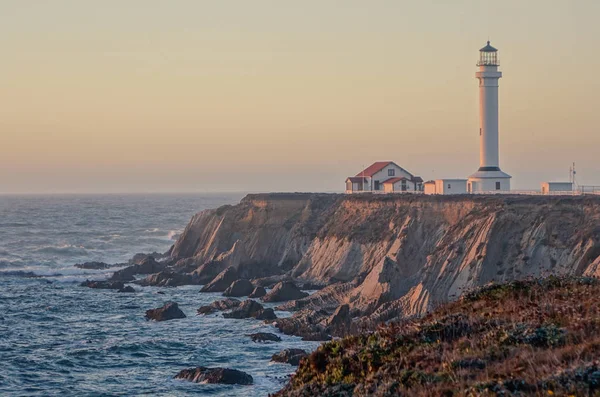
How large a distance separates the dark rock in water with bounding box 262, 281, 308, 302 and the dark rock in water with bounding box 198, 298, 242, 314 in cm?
393

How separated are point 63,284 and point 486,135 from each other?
36.3 meters

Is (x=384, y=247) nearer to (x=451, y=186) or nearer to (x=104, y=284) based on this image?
(x=451, y=186)

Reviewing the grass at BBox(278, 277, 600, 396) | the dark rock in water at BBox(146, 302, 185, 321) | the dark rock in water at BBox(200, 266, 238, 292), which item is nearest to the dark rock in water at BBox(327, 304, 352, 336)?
the dark rock in water at BBox(146, 302, 185, 321)

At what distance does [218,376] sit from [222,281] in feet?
99.9

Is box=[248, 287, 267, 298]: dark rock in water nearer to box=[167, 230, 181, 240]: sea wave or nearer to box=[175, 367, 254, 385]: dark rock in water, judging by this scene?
box=[175, 367, 254, 385]: dark rock in water

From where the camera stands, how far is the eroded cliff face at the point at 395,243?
154ft

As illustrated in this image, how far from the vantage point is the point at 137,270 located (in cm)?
7438

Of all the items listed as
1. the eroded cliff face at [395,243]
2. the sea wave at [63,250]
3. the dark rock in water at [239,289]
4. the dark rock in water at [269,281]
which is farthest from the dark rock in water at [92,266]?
the dark rock in water at [239,289]

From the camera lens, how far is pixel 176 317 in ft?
160

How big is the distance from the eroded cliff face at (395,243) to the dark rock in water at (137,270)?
8.88 ft

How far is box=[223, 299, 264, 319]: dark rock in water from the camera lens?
4853 cm

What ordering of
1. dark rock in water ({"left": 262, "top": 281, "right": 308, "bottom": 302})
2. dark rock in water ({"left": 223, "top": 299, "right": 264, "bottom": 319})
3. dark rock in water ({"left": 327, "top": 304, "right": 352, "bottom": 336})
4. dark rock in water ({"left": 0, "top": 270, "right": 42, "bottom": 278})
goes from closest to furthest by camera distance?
dark rock in water ({"left": 327, "top": 304, "right": 352, "bottom": 336}) < dark rock in water ({"left": 223, "top": 299, "right": 264, "bottom": 319}) < dark rock in water ({"left": 262, "top": 281, "right": 308, "bottom": 302}) < dark rock in water ({"left": 0, "top": 270, "right": 42, "bottom": 278})

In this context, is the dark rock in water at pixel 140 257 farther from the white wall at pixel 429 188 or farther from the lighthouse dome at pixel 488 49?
the lighthouse dome at pixel 488 49

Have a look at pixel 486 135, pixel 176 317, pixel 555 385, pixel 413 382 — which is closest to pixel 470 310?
pixel 413 382
